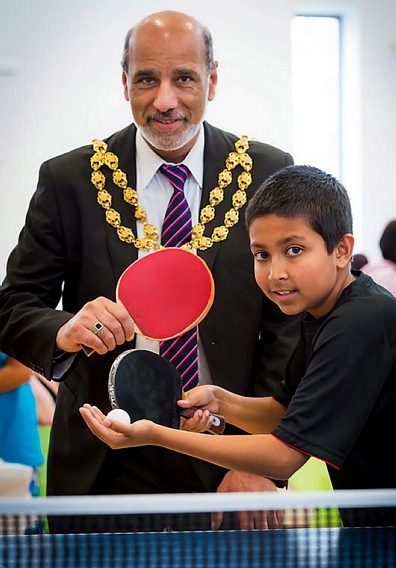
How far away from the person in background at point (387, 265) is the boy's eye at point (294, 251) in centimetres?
231

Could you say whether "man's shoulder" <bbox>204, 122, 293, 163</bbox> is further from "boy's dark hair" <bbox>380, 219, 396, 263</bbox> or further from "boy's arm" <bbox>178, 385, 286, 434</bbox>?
"boy's dark hair" <bbox>380, 219, 396, 263</bbox>

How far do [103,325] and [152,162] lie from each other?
1.61 feet

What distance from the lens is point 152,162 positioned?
85.7 inches

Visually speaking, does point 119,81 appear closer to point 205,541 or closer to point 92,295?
point 92,295

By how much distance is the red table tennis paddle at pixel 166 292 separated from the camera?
1.95 m

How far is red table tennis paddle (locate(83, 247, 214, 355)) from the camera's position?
6.39 ft

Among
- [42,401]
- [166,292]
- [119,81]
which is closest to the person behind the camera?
[166,292]

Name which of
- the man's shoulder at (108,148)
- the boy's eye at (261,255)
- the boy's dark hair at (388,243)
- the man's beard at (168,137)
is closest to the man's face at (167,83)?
the man's beard at (168,137)

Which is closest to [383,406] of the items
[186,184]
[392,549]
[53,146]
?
[392,549]

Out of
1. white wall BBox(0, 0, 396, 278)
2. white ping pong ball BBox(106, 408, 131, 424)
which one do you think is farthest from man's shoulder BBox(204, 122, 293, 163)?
white wall BBox(0, 0, 396, 278)

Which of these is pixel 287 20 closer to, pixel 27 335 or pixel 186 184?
pixel 186 184

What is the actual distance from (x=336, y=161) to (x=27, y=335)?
3166 mm

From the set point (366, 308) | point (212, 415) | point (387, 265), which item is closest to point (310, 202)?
point (366, 308)

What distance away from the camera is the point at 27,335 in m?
2.03
